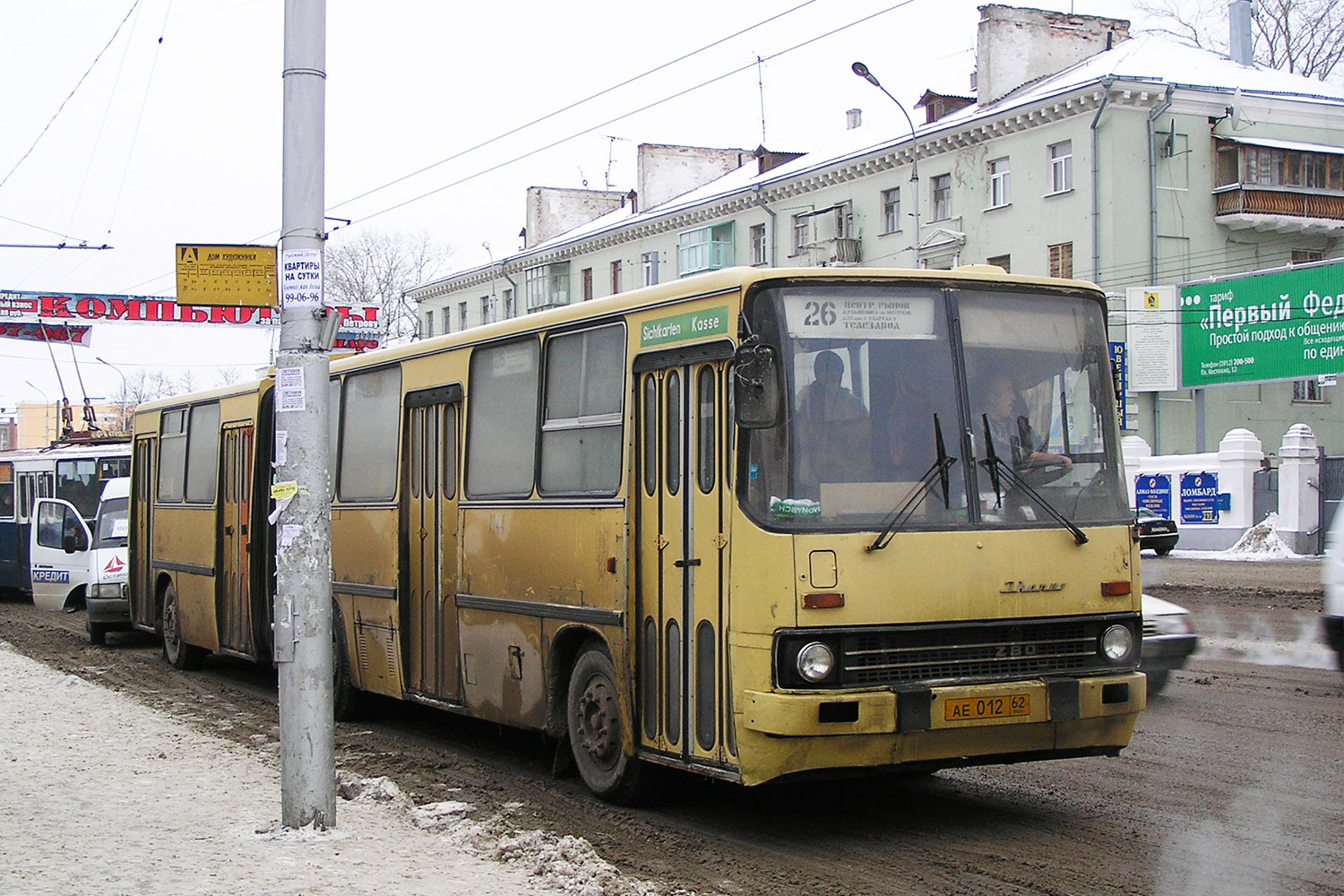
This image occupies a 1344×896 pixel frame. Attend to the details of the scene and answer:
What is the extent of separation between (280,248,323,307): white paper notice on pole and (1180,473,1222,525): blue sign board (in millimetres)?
Result: 29040

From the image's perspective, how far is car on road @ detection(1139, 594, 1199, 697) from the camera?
37.4ft

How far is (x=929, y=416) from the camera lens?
24.4ft

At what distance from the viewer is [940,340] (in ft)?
24.9

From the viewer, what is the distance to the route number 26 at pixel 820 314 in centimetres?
741

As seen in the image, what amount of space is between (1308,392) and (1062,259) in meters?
9.02

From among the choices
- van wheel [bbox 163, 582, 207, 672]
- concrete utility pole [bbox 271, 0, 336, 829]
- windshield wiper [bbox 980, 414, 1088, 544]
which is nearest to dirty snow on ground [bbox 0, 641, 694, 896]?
concrete utility pole [bbox 271, 0, 336, 829]

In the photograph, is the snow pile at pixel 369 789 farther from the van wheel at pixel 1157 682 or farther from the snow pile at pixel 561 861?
the van wheel at pixel 1157 682

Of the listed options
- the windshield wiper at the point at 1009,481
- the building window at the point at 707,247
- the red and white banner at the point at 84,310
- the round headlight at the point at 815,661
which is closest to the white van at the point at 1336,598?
the windshield wiper at the point at 1009,481

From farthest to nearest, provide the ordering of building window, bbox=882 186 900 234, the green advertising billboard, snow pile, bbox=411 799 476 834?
building window, bbox=882 186 900 234
the green advertising billboard
snow pile, bbox=411 799 476 834

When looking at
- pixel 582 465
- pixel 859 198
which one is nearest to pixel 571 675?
pixel 582 465

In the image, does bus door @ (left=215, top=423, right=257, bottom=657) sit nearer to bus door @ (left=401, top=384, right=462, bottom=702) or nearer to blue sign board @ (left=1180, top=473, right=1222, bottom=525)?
bus door @ (left=401, top=384, right=462, bottom=702)

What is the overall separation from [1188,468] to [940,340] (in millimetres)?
28429

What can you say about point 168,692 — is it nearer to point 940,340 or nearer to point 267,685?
point 267,685

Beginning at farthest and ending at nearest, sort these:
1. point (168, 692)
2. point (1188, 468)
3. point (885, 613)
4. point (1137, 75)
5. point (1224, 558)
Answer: point (1137, 75) < point (1188, 468) < point (1224, 558) < point (168, 692) < point (885, 613)
